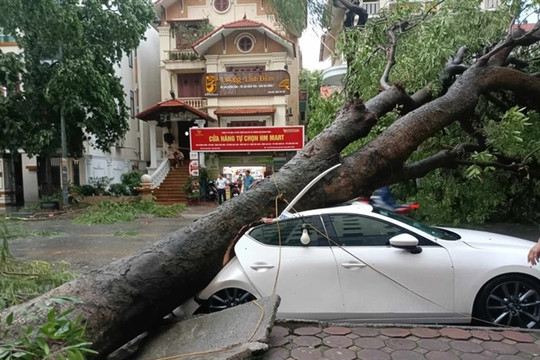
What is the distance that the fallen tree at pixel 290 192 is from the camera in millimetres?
3307

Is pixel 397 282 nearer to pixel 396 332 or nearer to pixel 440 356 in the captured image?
pixel 396 332

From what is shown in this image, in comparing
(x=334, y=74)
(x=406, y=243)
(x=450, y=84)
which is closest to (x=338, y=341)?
(x=406, y=243)

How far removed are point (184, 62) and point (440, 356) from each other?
23.2 metres

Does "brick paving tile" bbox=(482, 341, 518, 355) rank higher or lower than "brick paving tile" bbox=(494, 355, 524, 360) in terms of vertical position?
higher

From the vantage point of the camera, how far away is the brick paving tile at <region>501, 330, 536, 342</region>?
328cm

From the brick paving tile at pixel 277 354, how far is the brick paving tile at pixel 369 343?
23.6 inches

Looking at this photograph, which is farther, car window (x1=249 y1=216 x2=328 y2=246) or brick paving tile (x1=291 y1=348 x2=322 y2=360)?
car window (x1=249 y1=216 x2=328 y2=246)

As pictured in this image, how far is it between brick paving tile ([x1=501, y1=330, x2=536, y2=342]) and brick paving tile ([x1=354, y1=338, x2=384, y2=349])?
108cm

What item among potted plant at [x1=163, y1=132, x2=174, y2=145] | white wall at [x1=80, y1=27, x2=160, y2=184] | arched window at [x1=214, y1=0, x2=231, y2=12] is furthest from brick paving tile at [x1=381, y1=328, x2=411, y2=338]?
arched window at [x1=214, y1=0, x2=231, y2=12]

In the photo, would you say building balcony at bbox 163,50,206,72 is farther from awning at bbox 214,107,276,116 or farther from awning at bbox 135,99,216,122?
awning at bbox 135,99,216,122

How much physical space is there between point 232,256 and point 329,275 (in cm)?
103

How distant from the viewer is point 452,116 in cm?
510

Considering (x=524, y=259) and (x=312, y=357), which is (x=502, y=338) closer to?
(x=524, y=259)

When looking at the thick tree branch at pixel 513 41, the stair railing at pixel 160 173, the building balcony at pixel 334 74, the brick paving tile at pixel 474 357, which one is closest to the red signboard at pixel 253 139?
the stair railing at pixel 160 173
